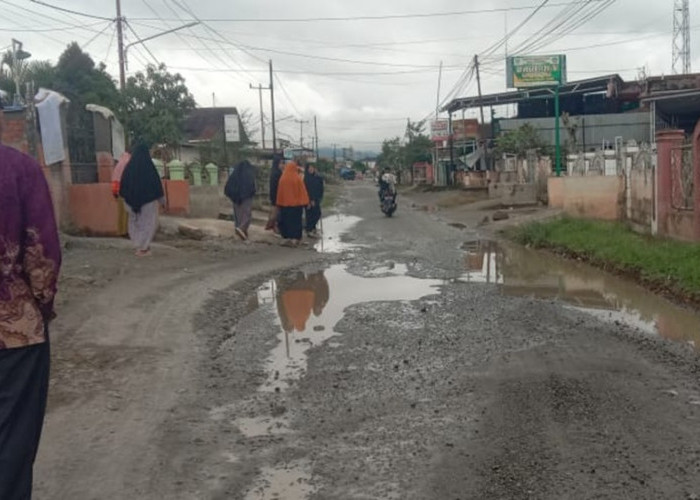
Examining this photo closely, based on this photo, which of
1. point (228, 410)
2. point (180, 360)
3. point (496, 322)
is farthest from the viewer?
point (496, 322)

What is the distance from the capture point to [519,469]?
400cm

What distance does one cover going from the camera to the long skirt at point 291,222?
53.5 ft

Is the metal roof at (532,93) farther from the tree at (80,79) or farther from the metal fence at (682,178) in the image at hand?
the metal fence at (682,178)

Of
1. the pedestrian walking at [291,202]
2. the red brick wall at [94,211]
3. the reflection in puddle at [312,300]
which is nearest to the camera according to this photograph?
the reflection in puddle at [312,300]

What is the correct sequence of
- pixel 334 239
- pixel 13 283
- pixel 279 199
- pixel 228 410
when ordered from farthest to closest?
pixel 334 239 → pixel 279 199 → pixel 228 410 → pixel 13 283

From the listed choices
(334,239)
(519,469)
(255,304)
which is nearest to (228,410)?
(519,469)

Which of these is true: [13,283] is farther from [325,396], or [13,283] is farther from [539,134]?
[539,134]

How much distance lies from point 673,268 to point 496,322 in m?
3.90

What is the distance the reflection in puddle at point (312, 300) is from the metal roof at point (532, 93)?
29876 millimetres

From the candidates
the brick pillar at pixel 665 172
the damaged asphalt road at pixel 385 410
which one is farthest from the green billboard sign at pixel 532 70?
the damaged asphalt road at pixel 385 410

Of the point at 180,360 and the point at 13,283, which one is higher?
the point at 13,283

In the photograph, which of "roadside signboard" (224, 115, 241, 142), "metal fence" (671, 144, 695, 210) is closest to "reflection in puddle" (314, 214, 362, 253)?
"metal fence" (671, 144, 695, 210)

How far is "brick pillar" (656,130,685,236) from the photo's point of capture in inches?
567

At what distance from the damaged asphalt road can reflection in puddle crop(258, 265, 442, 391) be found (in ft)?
0.17
